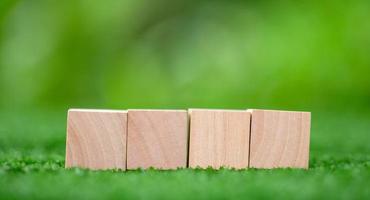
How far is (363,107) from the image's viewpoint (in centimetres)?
396

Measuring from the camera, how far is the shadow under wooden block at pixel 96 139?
5.20 feet

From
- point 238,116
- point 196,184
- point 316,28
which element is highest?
point 316,28

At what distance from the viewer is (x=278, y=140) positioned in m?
1.68

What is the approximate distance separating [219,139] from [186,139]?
0.09 metres

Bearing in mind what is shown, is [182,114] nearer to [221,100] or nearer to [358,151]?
[358,151]

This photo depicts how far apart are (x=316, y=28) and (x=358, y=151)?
216 cm

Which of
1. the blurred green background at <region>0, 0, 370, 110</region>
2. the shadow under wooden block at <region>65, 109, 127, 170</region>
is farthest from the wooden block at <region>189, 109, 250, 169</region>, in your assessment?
the blurred green background at <region>0, 0, 370, 110</region>

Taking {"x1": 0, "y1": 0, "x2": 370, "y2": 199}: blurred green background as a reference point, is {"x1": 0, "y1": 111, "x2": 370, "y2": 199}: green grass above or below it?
below

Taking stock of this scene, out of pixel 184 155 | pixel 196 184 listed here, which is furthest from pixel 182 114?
pixel 196 184

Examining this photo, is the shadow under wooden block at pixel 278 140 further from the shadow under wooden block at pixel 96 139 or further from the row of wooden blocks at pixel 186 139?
the shadow under wooden block at pixel 96 139

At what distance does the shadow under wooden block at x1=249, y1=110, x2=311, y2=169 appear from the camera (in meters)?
1.65

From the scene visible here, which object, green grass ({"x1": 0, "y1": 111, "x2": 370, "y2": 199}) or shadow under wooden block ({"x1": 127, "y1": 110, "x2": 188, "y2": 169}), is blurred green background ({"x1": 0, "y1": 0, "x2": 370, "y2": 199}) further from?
shadow under wooden block ({"x1": 127, "y1": 110, "x2": 188, "y2": 169})

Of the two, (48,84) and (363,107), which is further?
(48,84)

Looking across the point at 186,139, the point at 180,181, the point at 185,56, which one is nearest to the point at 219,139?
the point at 186,139
